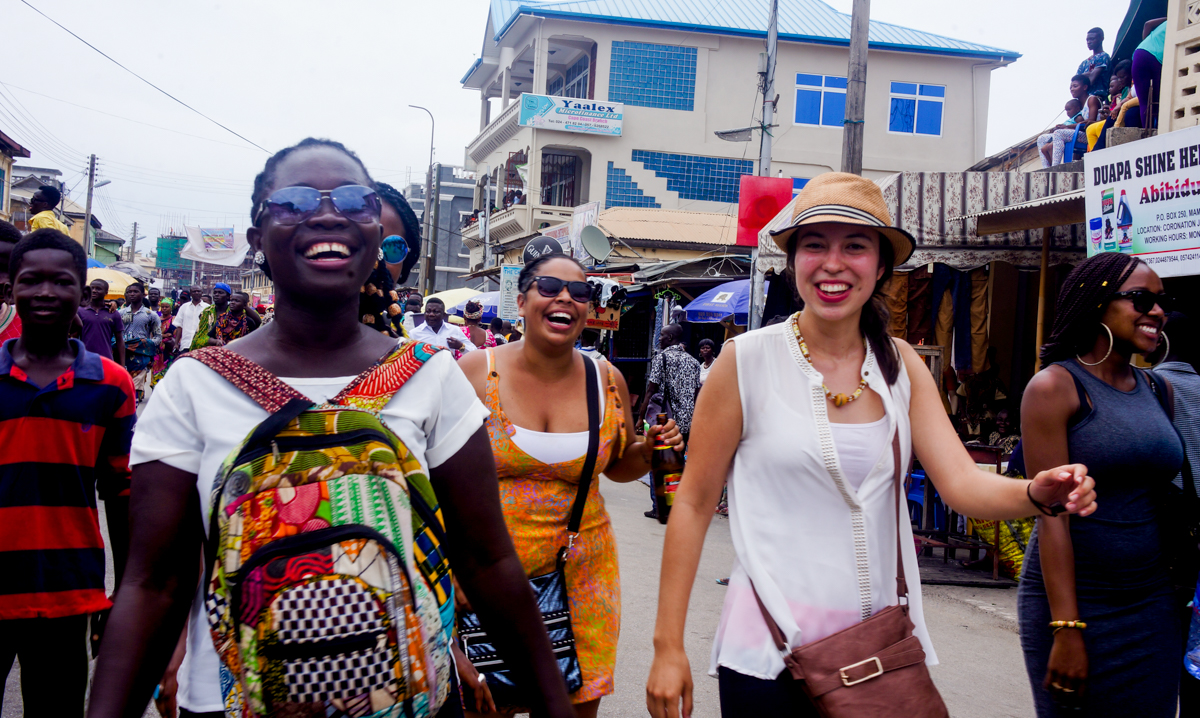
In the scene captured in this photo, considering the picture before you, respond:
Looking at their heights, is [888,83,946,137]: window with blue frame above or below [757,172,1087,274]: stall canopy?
above

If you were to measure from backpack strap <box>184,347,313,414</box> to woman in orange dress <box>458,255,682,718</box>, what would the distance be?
4.80 ft

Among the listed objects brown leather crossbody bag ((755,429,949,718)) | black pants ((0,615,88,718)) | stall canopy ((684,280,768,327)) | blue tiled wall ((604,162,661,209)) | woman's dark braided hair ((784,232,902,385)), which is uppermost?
blue tiled wall ((604,162,661,209))

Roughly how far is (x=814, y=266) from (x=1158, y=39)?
738cm

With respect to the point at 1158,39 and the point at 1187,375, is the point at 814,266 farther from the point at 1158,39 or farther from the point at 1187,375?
the point at 1158,39

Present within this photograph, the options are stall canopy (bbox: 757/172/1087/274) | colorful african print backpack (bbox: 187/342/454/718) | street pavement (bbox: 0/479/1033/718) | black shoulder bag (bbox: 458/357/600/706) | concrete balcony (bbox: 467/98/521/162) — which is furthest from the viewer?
concrete balcony (bbox: 467/98/521/162)

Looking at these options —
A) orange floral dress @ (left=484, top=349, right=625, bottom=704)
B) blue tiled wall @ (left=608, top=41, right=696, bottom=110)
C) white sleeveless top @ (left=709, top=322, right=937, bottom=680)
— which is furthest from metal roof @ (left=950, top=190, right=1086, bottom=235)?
blue tiled wall @ (left=608, top=41, right=696, bottom=110)

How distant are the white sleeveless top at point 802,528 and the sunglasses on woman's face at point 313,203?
109 cm

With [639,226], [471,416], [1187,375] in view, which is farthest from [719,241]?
[471,416]

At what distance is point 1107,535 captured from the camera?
280cm

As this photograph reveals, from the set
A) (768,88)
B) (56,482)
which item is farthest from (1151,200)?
(768,88)

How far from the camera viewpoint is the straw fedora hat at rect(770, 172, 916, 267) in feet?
7.70

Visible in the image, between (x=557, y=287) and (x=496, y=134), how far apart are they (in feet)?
115

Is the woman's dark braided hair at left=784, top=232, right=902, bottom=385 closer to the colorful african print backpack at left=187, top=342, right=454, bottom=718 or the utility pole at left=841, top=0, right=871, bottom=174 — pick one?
the colorful african print backpack at left=187, top=342, right=454, bottom=718

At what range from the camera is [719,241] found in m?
28.6
